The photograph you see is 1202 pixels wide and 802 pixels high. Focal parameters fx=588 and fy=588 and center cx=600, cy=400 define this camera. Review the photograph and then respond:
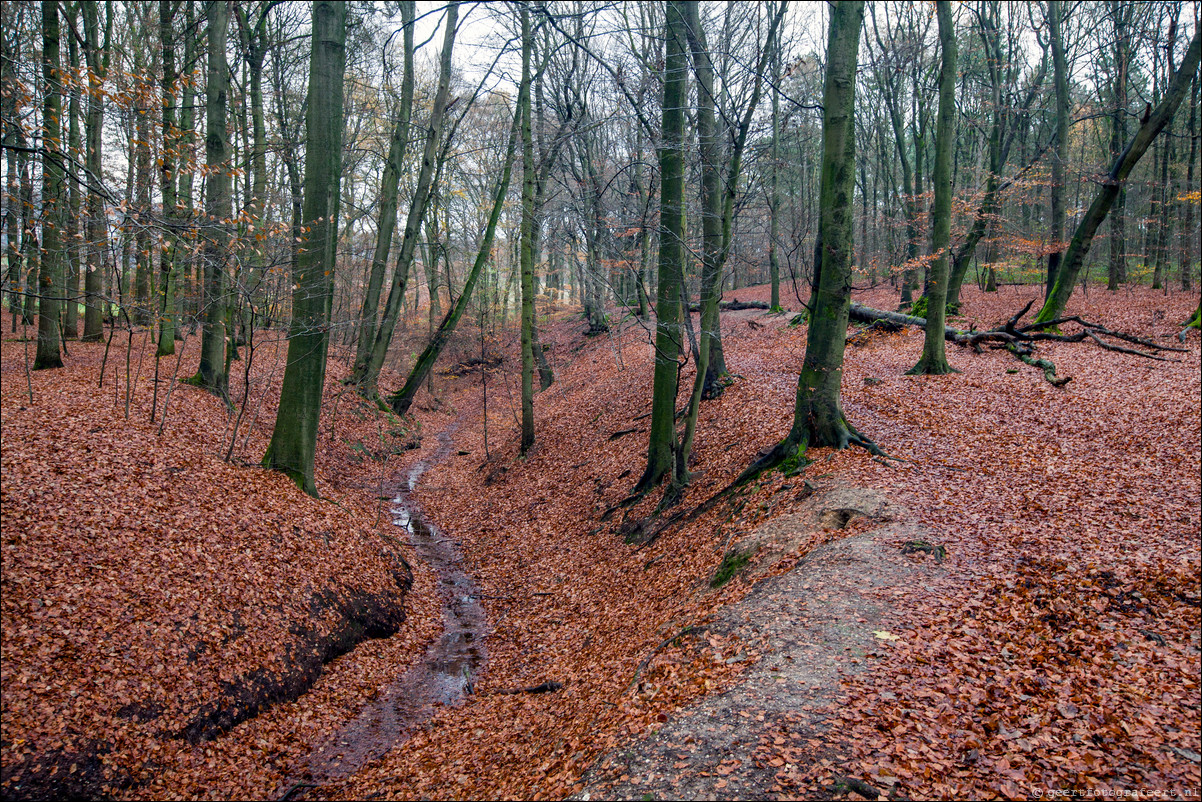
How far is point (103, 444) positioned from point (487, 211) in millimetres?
24640

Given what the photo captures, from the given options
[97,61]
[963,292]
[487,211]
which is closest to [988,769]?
[97,61]

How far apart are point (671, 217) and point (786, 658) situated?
22.3 ft

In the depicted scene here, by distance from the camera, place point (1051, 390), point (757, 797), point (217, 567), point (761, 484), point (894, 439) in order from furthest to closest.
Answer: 1. point (1051, 390)
2. point (894, 439)
3. point (761, 484)
4. point (217, 567)
5. point (757, 797)

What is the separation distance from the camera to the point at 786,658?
514 cm

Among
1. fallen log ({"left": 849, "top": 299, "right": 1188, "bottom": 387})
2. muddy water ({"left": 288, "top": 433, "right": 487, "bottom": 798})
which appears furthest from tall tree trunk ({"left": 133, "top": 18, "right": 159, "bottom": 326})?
fallen log ({"left": 849, "top": 299, "right": 1188, "bottom": 387})

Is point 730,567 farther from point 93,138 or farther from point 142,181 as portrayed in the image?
point 93,138

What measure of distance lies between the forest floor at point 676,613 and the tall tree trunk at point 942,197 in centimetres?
113

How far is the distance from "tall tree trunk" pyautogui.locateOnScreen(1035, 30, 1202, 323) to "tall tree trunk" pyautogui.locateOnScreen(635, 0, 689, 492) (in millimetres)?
10911

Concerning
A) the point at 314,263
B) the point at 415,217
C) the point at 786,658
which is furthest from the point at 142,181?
the point at 786,658

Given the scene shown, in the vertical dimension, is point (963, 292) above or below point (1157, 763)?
above

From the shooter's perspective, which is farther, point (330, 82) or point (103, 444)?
point (330, 82)

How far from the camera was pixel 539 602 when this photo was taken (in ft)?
31.0

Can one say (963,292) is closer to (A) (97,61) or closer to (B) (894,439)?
(B) (894,439)

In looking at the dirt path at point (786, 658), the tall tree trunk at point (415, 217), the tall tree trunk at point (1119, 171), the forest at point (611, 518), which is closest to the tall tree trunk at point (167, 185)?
the forest at point (611, 518)
